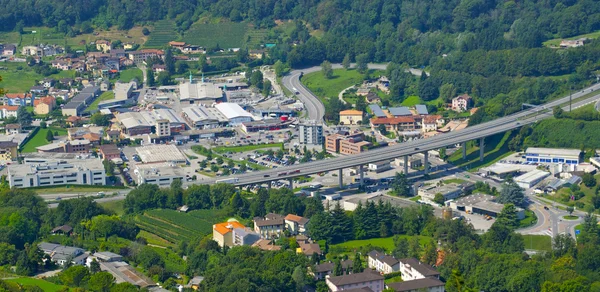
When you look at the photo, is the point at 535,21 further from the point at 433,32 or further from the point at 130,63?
the point at 130,63

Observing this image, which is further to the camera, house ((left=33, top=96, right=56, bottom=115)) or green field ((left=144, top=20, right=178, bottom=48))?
green field ((left=144, top=20, right=178, bottom=48))

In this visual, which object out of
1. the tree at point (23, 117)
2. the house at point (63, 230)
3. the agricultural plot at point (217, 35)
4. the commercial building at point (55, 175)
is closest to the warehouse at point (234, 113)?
the tree at point (23, 117)

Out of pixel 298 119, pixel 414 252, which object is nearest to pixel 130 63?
pixel 298 119

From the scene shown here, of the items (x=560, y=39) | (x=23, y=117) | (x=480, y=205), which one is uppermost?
(x=560, y=39)

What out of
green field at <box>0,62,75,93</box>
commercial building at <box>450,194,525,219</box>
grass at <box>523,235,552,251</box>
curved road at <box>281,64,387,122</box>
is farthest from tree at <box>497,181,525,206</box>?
green field at <box>0,62,75,93</box>

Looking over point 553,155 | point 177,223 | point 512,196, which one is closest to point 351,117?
point 553,155

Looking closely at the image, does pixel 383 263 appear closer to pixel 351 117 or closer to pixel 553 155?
pixel 553 155

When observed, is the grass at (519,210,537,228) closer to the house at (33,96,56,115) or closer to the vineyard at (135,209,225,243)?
the vineyard at (135,209,225,243)
